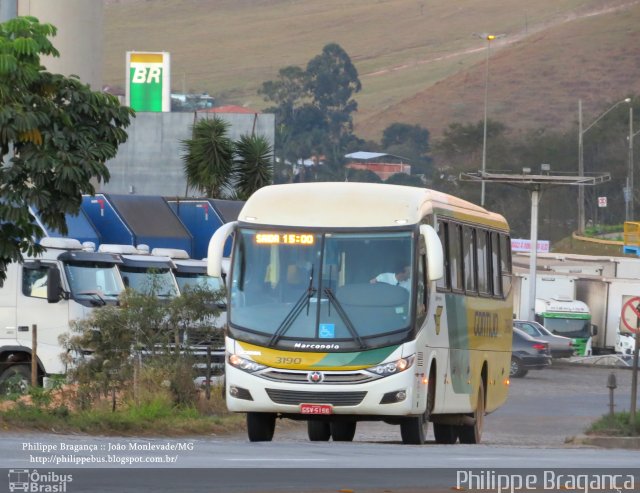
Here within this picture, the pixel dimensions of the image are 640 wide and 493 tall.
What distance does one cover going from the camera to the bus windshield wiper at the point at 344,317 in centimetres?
1706

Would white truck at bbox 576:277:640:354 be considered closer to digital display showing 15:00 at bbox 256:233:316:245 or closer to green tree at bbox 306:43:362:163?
digital display showing 15:00 at bbox 256:233:316:245

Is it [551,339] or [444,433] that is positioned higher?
[444,433]

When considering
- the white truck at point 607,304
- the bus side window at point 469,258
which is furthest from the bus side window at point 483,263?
the white truck at point 607,304

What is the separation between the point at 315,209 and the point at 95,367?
5707 mm

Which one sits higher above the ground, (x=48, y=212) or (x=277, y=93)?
(x=277, y=93)

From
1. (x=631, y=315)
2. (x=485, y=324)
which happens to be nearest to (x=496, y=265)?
(x=485, y=324)

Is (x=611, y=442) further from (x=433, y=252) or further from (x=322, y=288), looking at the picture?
(x=322, y=288)

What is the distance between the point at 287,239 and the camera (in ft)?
58.3

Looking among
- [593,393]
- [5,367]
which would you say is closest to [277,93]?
[593,393]

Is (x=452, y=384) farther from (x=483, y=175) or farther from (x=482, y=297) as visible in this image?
(x=483, y=175)

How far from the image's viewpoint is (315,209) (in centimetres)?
1806

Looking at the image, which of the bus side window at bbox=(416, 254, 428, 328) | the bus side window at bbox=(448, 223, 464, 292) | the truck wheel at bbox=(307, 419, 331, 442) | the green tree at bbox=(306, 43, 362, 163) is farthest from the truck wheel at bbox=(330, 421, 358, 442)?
the green tree at bbox=(306, 43, 362, 163)

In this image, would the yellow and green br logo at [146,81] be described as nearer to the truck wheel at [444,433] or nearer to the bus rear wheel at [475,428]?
the bus rear wheel at [475,428]

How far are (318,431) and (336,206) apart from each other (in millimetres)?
3752
